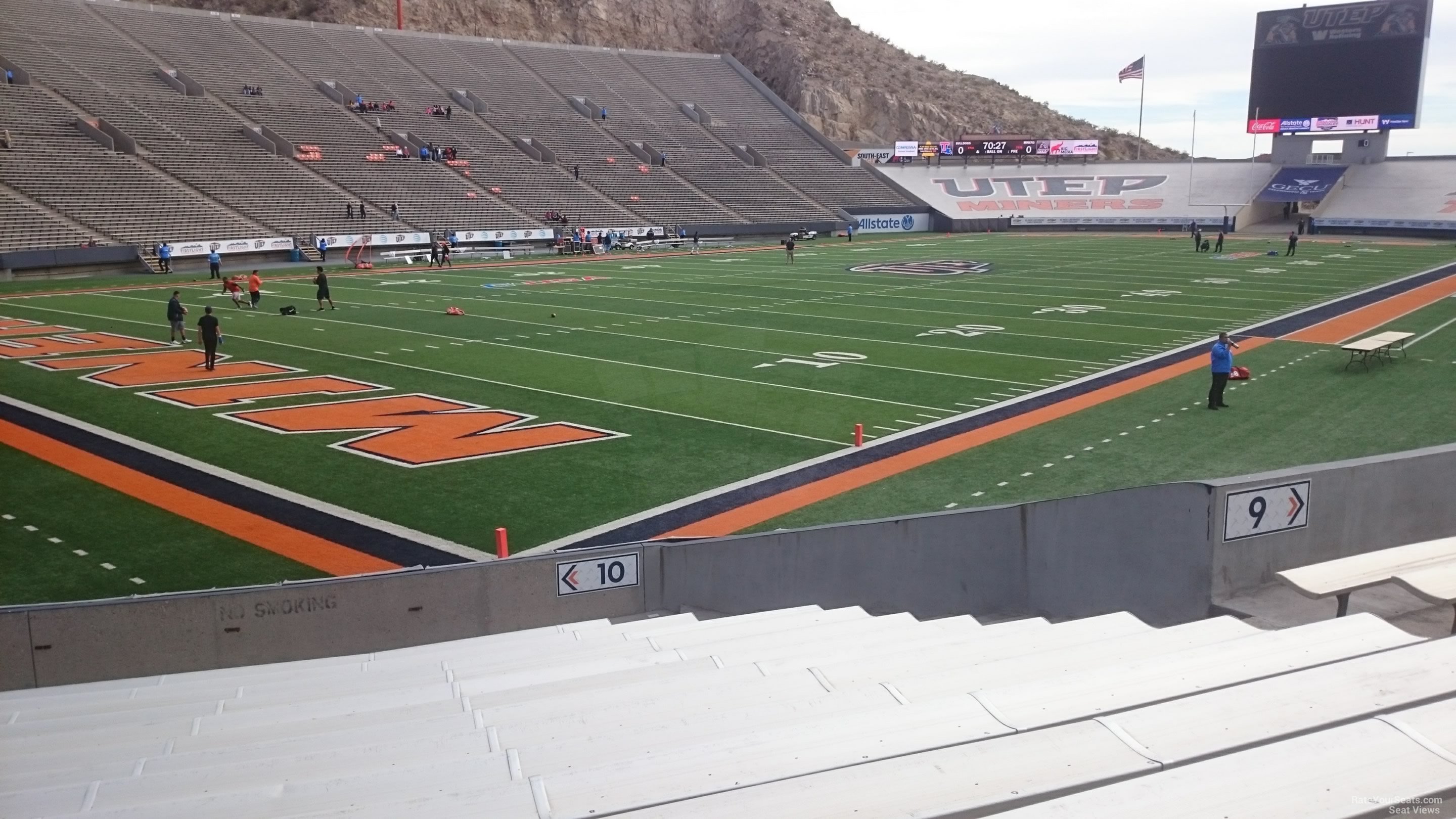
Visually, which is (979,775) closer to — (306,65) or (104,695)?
(104,695)

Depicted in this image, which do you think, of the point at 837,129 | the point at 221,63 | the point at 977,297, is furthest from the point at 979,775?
the point at 837,129

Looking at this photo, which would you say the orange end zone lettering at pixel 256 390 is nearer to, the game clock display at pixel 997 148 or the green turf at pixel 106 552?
the green turf at pixel 106 552

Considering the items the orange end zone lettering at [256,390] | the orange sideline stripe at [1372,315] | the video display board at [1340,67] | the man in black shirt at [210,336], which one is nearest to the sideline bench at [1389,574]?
the orange end zone lettering at [256,390]

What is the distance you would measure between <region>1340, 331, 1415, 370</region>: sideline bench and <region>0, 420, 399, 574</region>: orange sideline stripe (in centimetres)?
1515

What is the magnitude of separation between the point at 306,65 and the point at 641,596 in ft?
184

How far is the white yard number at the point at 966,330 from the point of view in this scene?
22.8m

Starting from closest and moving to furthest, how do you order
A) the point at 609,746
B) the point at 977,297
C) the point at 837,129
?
the point at 609,746, the point at 977,297, the point at 837,129

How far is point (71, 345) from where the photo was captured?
70.5 feet

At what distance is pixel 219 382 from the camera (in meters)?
17.8

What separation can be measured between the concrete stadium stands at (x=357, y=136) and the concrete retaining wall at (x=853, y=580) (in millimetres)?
35065

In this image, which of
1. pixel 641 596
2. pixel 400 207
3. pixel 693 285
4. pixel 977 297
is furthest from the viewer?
pixel 400 207

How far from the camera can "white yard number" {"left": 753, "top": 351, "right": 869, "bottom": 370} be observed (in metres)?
19.2

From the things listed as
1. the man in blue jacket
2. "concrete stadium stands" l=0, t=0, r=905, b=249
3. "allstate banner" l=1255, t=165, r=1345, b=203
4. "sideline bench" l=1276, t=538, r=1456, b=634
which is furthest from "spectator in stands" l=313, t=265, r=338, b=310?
"allstate banner" l=1255, t=165, r=1345, b=203

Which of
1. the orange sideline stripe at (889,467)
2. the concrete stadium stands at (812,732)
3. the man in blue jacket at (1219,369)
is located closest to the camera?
the concrete stadium stands at (812,732)
